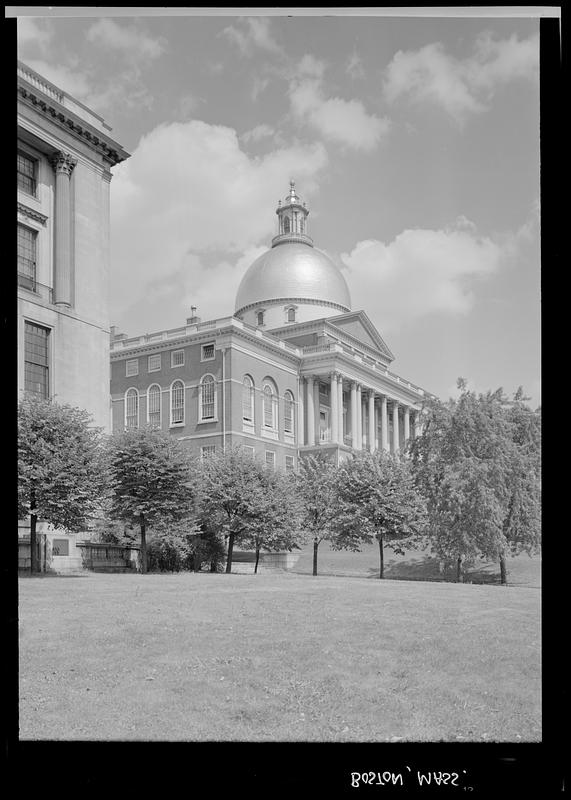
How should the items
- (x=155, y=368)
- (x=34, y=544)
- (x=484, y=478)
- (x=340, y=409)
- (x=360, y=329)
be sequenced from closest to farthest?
(x=34, y=544)
(x=484, y=478)
(x=155, y=368)
(x=360, y=329)
(x=340, y=409)

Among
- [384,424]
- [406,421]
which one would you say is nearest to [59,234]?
[384,424]

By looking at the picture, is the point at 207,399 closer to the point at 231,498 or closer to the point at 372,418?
the point at 372,418

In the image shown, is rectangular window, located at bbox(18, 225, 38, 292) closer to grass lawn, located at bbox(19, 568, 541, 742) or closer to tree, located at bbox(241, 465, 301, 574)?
tree, located at bbox(241, 465, 301, 574)

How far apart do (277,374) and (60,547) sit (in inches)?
788

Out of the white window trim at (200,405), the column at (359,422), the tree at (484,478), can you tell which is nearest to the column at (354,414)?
the column at (359,422)

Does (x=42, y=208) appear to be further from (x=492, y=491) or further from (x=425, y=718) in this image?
(x=425, y=718)

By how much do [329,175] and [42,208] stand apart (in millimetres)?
12087

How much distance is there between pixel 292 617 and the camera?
9.30m

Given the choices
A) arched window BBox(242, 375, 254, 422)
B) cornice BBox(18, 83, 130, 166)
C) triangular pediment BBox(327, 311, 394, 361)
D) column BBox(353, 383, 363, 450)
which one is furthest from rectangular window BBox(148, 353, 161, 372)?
column BBox(353, 383, 363, 450)

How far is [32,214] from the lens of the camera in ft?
56.9

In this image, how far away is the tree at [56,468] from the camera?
45.9ft

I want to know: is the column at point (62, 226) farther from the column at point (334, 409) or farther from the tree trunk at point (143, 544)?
the column at point (334, 409)

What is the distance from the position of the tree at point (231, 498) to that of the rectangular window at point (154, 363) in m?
8.48
